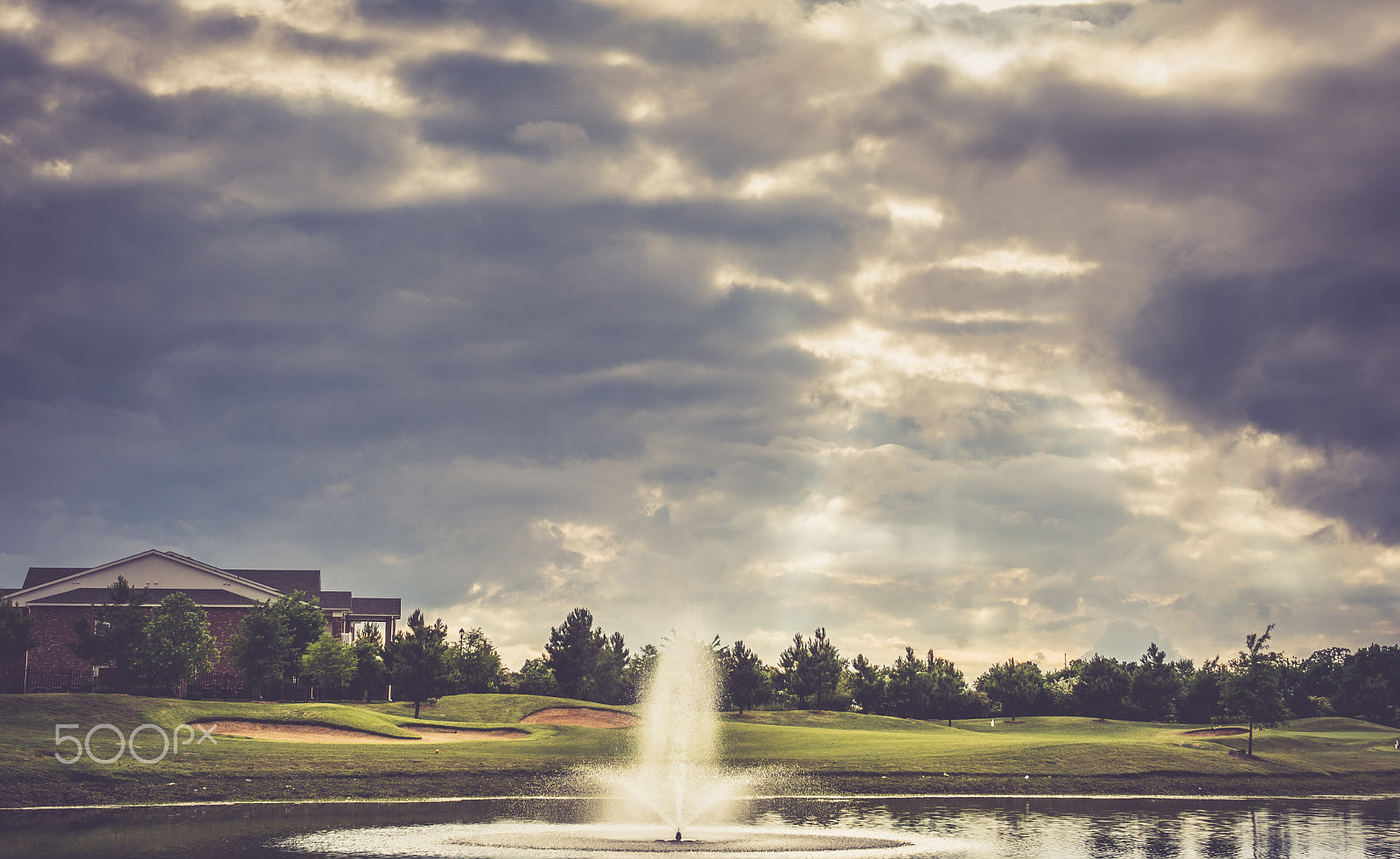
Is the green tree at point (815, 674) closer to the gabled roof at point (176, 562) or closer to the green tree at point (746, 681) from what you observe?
the green tree at point (746, 681)

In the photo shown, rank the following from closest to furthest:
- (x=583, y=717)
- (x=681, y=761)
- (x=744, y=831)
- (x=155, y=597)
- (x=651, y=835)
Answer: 1. (x=651, y=835)
2. (x=744, y=831)
3. (x=681, y=761)
4. (x=583, y=717)
5. (x=155, y=597)

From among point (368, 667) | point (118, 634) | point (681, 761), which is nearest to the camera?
point (681, 761)

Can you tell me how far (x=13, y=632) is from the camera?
63562mm

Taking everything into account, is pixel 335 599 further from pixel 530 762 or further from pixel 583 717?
pixel 530 762

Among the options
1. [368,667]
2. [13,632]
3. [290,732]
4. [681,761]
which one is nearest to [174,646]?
[13,632]

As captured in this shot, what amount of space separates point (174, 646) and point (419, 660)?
1431 cm

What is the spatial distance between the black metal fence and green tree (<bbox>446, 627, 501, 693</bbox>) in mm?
11423

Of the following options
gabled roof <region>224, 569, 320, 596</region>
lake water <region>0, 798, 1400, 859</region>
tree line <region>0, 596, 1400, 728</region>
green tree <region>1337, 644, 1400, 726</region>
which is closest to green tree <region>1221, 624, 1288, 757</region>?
tree line <region>0, 596, 1400, 728</region>

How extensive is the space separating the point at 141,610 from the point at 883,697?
55688mm

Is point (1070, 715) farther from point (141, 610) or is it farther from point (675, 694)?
point (141, 610)

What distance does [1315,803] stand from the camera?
40844 millimetres

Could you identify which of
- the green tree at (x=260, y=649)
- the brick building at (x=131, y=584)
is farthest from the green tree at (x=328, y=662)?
the brick building at (x=131, y=584)

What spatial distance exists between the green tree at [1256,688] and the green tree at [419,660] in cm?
4692

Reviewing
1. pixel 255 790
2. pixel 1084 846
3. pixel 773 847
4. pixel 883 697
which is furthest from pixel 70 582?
pixel 1084 846
